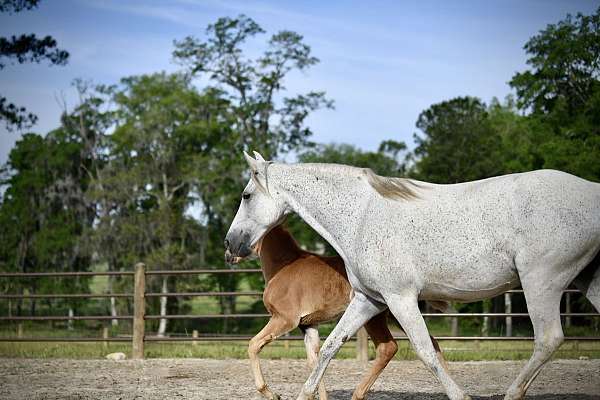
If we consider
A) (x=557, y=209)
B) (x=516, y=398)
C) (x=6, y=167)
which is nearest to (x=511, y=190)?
(x=557, y=209)

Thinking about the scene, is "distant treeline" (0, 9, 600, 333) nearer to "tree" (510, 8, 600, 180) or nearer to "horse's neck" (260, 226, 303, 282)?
"tree" (510, 8, 600, 180)

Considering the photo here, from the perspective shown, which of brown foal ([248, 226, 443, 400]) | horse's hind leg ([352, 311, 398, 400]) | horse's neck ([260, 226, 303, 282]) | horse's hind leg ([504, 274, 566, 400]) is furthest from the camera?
horse's neck ([260, 226, 303, 282])

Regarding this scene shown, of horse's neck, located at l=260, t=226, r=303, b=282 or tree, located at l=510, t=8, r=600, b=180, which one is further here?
tree, located at l=510, t=8, r=600, b=180

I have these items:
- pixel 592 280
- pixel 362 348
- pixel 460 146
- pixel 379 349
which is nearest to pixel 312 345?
pixel 379 349

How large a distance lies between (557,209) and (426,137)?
98.0 feet

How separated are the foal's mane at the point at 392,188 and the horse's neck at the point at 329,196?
0.06m

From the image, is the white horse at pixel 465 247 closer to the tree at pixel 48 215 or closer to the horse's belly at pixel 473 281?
the horse's belly at pixel 473 281

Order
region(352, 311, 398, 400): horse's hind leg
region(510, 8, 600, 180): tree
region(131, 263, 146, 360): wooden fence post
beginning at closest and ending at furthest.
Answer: region(352, 311, 398, 400): horse's hind leg, region(131, 263, 146, 360): wooden fence post, region(510, 8, 600, 180): tree

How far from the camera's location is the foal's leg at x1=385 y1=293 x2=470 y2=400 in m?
4.21

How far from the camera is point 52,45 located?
1817 cm

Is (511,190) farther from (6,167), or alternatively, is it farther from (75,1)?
(6,167)

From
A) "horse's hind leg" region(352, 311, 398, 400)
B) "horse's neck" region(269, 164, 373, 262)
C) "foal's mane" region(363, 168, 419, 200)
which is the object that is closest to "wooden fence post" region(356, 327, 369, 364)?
"horse's hind leg" region(352, 311, 398, 400)

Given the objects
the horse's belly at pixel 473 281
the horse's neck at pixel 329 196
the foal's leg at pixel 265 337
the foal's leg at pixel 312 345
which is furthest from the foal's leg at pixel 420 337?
the foal's leg at pixel 265 337

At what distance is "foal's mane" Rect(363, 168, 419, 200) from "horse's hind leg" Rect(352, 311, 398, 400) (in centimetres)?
125
